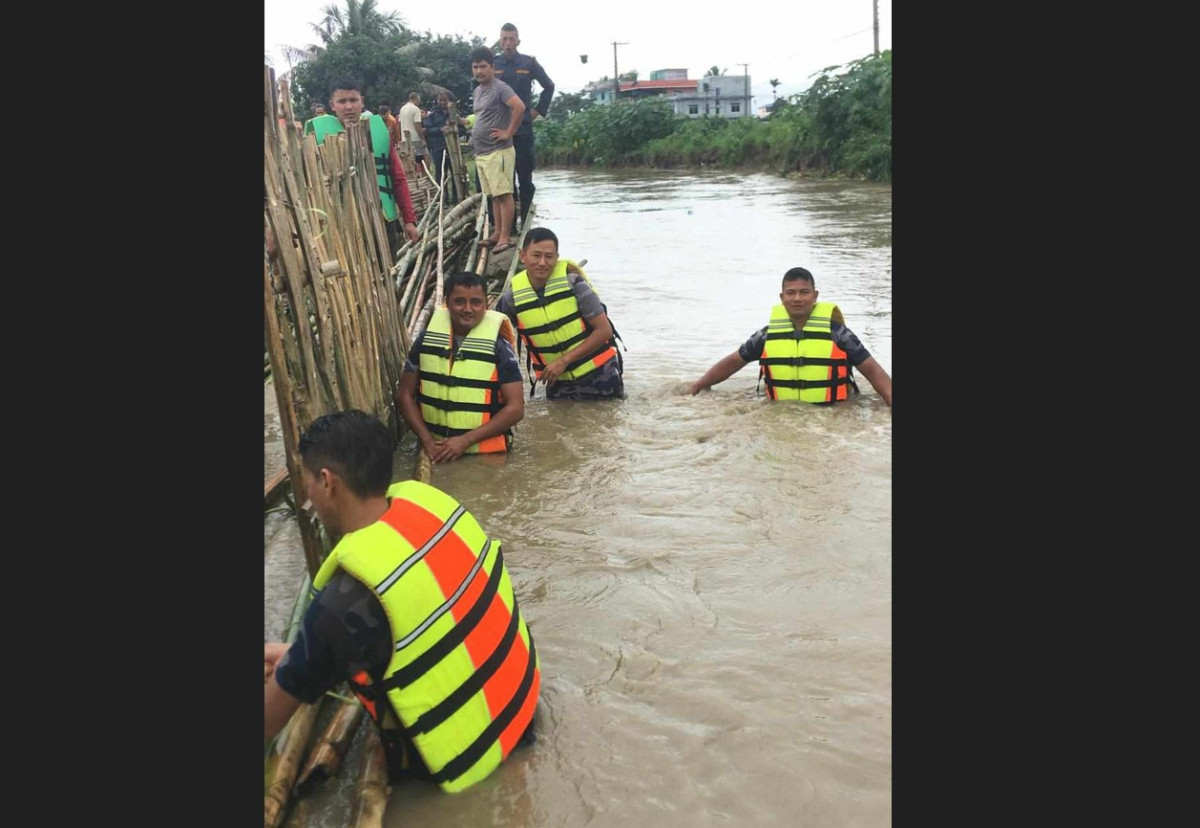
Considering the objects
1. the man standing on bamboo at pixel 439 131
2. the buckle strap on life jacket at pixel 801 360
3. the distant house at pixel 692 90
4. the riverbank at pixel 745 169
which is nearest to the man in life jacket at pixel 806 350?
the buckle strap on life jacket at pixel 801 360

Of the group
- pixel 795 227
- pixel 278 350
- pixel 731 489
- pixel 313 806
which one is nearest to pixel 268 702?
pixel 313 806

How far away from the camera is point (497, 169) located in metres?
9.16

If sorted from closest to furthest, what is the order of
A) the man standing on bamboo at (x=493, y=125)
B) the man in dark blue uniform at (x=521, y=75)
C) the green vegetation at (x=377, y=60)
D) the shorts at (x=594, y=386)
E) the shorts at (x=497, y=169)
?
the shorts at (x=594, y=386) < the man standing on bamboo at (x=493, y=125) < the shorts at (x=497, y=169) < the man in dark blue uniform at (x=521, y=75) < the green vegetation at (x=377, y=60)

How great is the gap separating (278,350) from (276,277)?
669 millimetres

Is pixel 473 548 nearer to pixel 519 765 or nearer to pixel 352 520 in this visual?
pixel 352 520

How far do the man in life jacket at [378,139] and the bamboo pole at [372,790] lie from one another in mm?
5091

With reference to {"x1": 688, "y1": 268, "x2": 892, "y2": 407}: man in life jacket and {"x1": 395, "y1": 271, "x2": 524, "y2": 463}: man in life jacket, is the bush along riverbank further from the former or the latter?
{"x1": 395, "y1": 271, "x2": 524, "y2": 463}: man in life jacket

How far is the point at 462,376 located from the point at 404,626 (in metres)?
2.99

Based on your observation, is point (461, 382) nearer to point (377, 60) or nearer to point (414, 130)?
point (414, 130)

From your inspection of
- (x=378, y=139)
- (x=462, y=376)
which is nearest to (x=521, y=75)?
(x=378, y=139)

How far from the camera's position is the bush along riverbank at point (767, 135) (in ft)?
84.3

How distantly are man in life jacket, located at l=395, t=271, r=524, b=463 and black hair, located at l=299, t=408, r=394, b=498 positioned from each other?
266 cm

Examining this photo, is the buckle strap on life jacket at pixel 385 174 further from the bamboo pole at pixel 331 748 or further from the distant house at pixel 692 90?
the distant house at pixel 692 90

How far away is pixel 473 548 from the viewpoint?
2746mm
